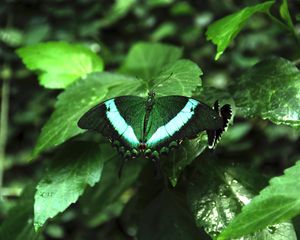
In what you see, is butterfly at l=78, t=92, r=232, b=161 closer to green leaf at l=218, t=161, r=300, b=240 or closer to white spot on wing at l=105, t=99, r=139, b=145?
white spot on wing at l=105, t=99, r=139, b=145

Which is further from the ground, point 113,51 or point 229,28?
point 113,51

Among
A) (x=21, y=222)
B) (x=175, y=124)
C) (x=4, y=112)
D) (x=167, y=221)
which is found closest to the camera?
(x=175, y=124)

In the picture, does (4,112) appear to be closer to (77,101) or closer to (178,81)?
(77,101)

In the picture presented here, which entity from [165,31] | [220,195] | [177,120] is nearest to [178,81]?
[177,120]

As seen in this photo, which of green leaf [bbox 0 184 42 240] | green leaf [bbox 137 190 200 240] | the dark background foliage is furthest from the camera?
the dark background foliage

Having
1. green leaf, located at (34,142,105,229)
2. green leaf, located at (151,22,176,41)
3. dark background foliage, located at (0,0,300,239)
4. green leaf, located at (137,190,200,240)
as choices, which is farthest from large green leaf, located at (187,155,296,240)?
green leaf, located at (151,22,176,41)

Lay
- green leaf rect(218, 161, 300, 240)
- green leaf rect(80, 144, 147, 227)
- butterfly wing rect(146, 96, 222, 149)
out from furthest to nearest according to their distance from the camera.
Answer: green leaf rect(80, 144, 147, 227) → butterfly wing rect(146, 96, 222, 149) → green leaf rect(218, 161, 300, 240)

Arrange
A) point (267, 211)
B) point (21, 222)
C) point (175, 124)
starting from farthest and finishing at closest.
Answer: point (21, 222), point (175, 124), point (267, 211)
